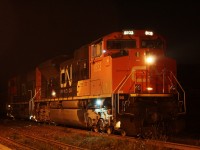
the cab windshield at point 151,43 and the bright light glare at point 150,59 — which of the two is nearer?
the bright light glare at point 150,59

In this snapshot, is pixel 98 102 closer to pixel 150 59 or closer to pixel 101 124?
pixel 101 124

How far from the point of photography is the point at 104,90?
15.1m

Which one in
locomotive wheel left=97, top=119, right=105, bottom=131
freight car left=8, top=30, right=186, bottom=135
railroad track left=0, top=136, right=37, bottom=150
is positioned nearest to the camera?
railroad track left=0, top=136, right=37, bottom=150

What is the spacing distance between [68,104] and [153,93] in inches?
264

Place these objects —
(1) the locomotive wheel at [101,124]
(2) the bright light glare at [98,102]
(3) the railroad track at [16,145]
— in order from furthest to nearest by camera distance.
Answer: (2) the bright light glare at [98,102]
(1) the locomotive wheel at [101,124]
(3) the railroad track at [16,145]

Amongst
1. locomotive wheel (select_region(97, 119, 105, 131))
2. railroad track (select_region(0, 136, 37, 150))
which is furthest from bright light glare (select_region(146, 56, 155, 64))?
railroad track (select_region(0, 136, 37, 150))

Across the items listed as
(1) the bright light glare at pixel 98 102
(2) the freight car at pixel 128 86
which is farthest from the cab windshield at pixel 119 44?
(1) the bright light glare at pixel 98 102

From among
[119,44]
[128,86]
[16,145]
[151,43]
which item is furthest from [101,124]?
[151,43]

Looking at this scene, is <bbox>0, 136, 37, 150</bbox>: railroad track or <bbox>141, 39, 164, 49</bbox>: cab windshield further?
<bbox>141, 39, 164, 49</bbox>: cab windshield

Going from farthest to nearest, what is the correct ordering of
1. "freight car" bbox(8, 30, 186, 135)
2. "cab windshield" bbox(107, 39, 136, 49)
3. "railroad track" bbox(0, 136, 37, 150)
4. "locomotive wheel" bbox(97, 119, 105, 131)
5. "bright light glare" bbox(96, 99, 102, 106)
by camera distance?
"bright light glare" bbox(96, 99, 102, 106)
"locomotive wheel" bbox(97, 119, 105, 131)
"cab windshield" bbox(107, 39, 136, 49)
"freight car" bbox(8, 30, 186, 135)
"railroad track" bbox(0, 136, 37, 150)

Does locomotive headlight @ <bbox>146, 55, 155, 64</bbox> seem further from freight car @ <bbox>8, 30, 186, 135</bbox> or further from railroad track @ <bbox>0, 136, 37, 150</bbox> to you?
railroad track @ <bbox>0, 136, 37, 150</bbox>

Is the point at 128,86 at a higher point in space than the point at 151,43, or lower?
lower

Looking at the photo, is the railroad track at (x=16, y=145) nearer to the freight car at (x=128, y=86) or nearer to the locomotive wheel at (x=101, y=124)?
the freight car at (x=128, y=86)

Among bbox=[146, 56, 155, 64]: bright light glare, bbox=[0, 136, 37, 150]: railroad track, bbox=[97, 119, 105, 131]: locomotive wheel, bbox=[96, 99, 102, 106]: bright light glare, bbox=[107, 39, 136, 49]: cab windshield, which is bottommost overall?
bbox=[0, 136, 37, 150]: railroad track
